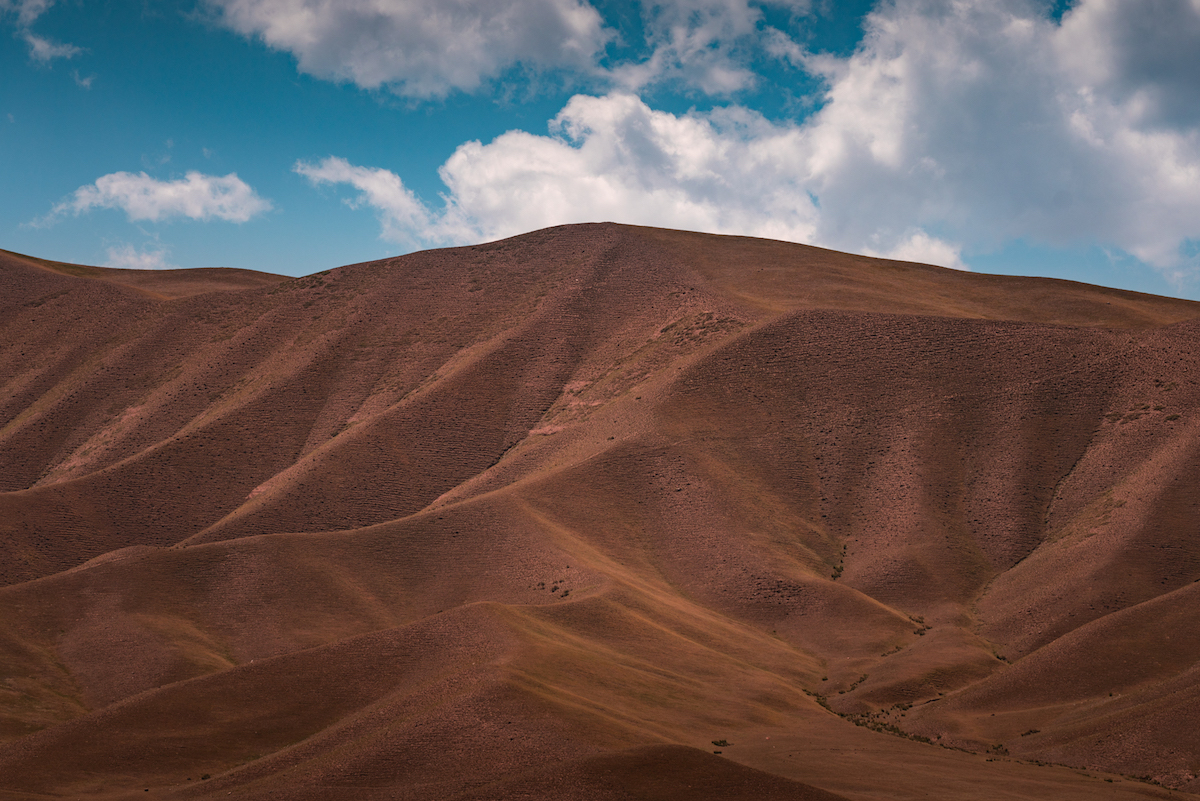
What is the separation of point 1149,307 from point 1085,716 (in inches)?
2724

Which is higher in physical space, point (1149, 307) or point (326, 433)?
point (1149, 307)

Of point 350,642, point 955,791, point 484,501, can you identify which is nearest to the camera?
point 955,791

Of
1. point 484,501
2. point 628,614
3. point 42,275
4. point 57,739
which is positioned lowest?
point 57,739

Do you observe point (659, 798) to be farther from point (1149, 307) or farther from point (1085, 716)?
point (1149, 307)

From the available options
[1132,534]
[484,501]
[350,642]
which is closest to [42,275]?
[484,501]

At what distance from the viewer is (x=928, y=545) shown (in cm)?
6912

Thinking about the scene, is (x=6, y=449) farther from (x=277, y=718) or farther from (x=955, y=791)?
(x=955, y=791)

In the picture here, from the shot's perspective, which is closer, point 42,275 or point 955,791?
point 955,791

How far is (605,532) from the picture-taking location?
68250 millimetres

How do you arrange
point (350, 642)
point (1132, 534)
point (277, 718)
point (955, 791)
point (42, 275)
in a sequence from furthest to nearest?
point (42, 275), point (1132, 534), point (350, 642), point (277, 718), point (955, 791)

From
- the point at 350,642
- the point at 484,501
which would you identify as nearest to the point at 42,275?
the point at 484,501

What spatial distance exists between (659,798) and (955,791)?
41.5 feet

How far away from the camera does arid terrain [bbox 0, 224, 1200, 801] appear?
36.5 m

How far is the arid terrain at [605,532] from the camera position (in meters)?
36.5
